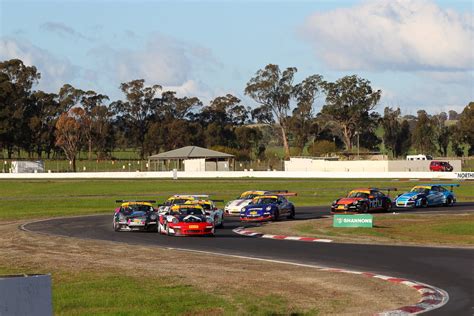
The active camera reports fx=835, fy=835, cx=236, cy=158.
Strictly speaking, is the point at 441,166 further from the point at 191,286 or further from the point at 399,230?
the point at 191,286

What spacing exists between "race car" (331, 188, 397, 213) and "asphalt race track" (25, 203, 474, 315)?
9176mm

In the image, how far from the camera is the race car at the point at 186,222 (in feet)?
107

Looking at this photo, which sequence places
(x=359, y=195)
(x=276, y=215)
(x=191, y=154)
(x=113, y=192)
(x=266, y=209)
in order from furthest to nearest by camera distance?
(x=191, y=154), (x=113, y=192), (x=359, y=195), (x=276, y=215), (x=266, y=209)

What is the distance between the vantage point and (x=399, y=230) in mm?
34875

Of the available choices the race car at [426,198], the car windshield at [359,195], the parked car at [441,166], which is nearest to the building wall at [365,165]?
the parked car at [441,166]

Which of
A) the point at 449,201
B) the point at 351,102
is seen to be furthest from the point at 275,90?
the point at 449,201

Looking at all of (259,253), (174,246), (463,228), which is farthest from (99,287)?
(463,228)

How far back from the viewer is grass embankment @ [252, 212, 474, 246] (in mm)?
30609

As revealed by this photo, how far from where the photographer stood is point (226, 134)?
16925cm

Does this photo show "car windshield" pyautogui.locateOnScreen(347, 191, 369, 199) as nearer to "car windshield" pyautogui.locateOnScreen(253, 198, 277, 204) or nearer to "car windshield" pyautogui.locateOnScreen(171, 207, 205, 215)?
"car windshield" pyautogui.locateOnScreen(253, 198, 277, 204)

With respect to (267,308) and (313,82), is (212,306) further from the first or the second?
(313,82)

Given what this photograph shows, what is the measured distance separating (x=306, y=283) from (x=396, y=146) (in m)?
151

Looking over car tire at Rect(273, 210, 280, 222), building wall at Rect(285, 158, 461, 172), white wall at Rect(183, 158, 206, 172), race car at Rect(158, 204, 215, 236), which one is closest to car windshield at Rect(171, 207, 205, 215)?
race car at Rect(158, 204, 215, 236)

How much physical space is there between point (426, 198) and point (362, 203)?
318 inches
